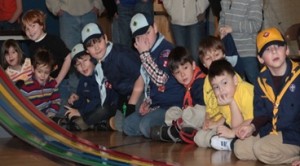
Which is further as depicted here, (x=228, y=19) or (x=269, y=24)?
(x=269, y=24)

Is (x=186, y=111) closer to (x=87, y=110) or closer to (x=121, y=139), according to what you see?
Answer: (x=121, y=139)

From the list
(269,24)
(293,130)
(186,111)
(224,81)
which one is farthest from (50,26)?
(293,130)

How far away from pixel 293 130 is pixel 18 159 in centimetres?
167

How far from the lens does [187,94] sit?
513 cm

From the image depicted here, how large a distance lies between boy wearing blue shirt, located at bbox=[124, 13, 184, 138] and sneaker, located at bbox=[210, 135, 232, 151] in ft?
2.45

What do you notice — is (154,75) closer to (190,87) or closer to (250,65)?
(190,87)

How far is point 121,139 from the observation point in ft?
17.9

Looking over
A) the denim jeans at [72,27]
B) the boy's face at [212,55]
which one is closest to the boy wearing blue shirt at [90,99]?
the denim jeans at [72,27]

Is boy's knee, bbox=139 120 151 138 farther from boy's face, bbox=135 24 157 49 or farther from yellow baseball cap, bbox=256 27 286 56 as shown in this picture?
yellow baseball cap, bbox=256 27 286 56

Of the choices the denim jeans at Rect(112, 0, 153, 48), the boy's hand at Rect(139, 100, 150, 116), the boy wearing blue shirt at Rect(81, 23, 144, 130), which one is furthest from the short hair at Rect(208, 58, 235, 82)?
the denim jeans at Rect(112, 0, 153, 48)

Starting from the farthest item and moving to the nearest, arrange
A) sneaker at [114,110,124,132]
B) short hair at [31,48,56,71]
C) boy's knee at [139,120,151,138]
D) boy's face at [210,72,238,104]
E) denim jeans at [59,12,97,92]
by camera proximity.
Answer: denim jeans at [59,12,97,92]
short hair at [31,48,56,71]
sneaker at [114,110,124,132]
boy's knee at [139,120,151,138]
boy's face at [210,72,238,104]

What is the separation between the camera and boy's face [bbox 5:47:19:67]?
20.8ft

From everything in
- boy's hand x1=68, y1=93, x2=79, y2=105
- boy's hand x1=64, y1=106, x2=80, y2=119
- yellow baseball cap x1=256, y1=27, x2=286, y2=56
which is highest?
yellow baseball cap x1=256, y1=27, x2=286, y2=56

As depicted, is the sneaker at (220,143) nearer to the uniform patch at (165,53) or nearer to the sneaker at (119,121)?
the uniform patch at (165,53)
